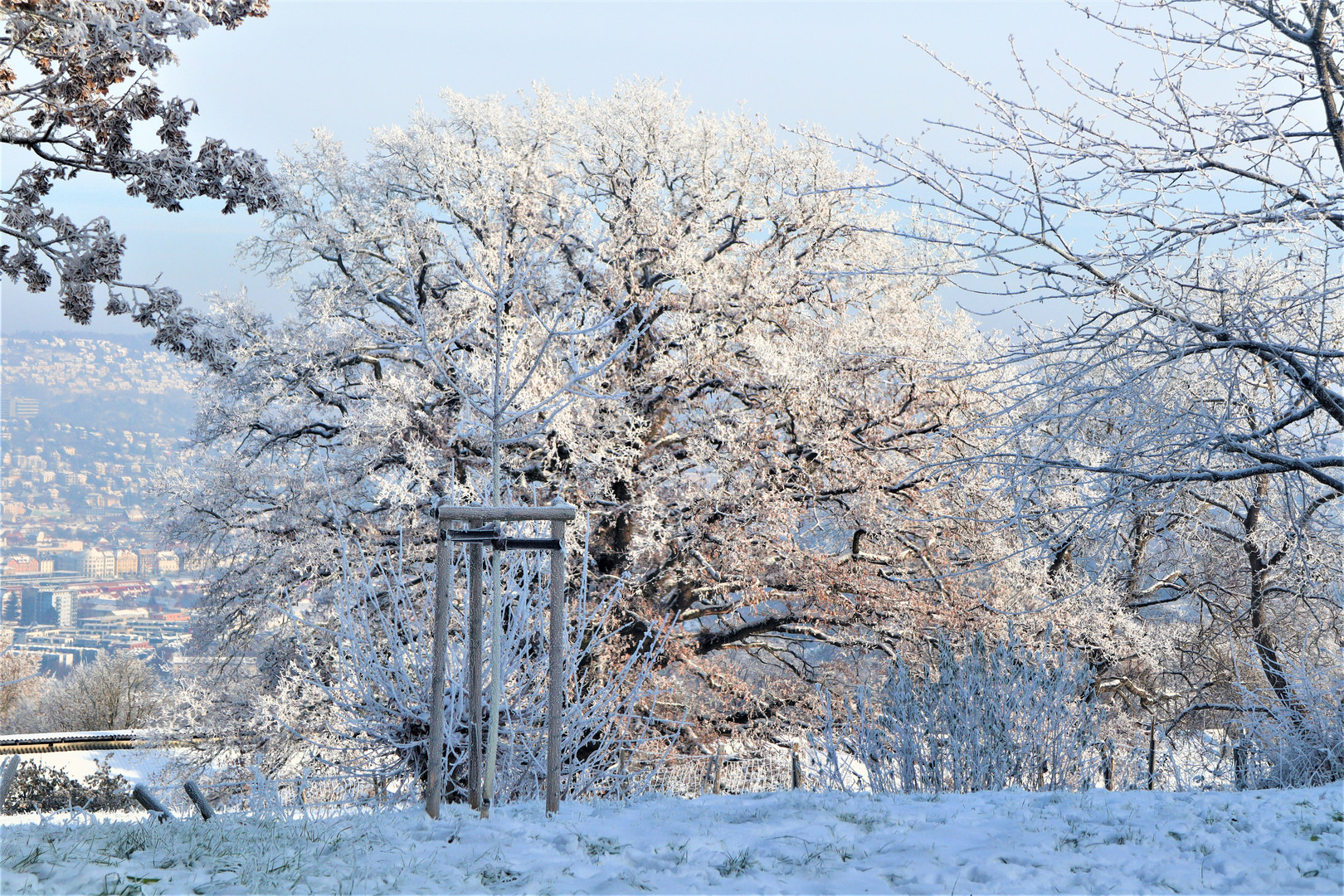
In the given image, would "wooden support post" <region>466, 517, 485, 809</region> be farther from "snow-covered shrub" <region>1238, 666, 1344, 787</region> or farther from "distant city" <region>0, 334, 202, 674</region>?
"distant city" <region>0, 334, 202, 674</region>

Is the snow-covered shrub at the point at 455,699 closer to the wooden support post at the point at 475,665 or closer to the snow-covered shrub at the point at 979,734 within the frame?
the wooden support post at the point at 475,665

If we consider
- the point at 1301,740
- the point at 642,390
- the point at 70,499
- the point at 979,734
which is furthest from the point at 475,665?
the point at 70,499

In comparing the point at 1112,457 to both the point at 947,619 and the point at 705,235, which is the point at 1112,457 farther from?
the point at 705,235

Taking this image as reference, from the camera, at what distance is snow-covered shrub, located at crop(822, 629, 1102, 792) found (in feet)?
23.0

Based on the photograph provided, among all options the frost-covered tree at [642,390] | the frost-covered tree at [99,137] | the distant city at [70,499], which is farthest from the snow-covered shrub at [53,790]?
the distant city at [70,499]

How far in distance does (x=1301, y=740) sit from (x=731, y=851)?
17.5ft

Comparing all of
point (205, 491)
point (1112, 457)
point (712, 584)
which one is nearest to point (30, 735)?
point (205, 491)

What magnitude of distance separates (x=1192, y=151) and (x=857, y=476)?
6.94 meters

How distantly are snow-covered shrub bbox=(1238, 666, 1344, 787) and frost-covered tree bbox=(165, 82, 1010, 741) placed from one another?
175 inches

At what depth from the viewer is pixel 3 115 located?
7.55 meters

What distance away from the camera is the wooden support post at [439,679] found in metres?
4.96

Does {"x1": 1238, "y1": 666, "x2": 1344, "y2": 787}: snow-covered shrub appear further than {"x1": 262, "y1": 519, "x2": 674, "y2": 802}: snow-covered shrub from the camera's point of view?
Yes

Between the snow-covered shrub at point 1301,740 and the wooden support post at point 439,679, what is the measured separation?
5906 mm

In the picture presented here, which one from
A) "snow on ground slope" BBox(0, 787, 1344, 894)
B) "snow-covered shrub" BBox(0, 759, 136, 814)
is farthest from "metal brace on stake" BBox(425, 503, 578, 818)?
"snow-covered shrub" BBox(0, 759, 136, 814)
